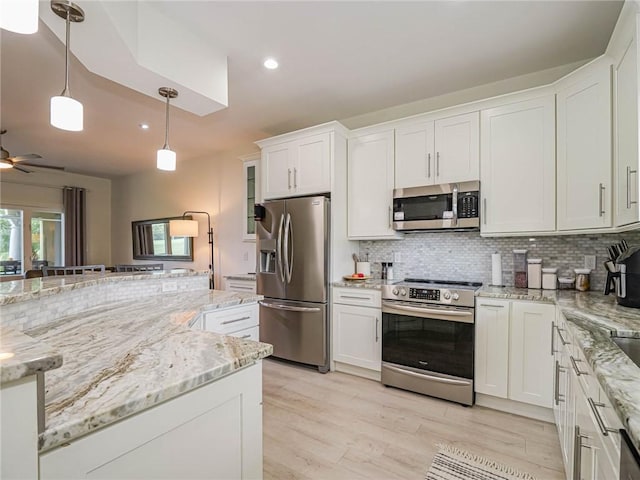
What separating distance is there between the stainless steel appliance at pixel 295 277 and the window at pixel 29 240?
502cm

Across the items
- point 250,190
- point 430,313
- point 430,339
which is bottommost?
point 430,339

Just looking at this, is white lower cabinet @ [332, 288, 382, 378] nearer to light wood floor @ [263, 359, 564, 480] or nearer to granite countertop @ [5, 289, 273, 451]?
light wood floor @ [263, 359, 564, 480]

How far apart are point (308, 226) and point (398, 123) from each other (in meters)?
1.32

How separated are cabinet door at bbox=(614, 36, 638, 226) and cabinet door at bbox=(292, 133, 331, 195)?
2.16 metres

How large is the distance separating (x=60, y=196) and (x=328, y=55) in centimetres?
631

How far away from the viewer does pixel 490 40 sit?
7.56 feet

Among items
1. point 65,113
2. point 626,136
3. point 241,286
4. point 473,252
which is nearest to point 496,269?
point 473,252

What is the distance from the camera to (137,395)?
782mm

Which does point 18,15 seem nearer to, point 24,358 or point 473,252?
point 24,358

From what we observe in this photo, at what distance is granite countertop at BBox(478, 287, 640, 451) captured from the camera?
81 centimetres

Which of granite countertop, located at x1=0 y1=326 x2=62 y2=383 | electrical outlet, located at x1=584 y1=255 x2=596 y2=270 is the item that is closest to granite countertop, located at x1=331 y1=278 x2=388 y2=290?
electrical outlet, located at x1=584 y1=255 x2=596 y2=270

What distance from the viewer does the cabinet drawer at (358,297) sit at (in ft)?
9.83

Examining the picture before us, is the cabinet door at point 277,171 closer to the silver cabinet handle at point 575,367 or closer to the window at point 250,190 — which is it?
the window at point 250,190


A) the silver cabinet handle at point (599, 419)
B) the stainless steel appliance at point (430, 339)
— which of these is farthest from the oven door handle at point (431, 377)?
the silver cabinet handle at point (599, 419)
